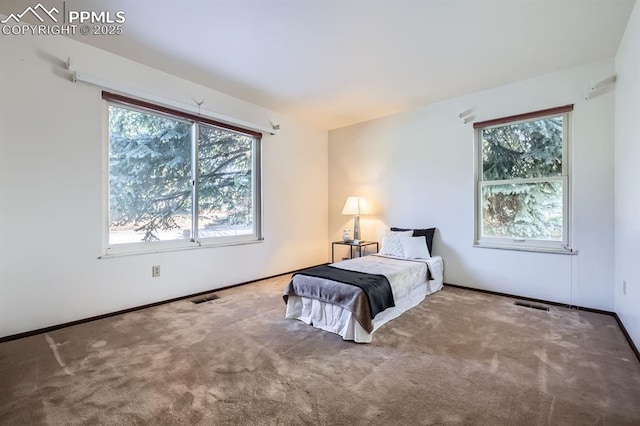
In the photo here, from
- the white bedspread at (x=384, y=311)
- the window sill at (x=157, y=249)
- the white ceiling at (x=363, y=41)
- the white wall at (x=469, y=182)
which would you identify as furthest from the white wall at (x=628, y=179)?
the window sill at (x=157, y=249)

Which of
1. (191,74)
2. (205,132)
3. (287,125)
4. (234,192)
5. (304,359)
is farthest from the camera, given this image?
(287,125)

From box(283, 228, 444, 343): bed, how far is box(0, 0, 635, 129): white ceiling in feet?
7.15

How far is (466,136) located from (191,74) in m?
3.56

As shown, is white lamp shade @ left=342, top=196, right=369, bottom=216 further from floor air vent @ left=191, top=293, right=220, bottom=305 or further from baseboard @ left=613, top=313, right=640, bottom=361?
baseboard @ left=613, top=313, right=640, bottom=361

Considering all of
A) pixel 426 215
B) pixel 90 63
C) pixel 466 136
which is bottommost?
pixel 426 215

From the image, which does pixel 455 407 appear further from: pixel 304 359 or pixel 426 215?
pixel 426 215

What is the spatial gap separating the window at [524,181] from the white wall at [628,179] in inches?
19.3

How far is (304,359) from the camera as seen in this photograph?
2.12 meters

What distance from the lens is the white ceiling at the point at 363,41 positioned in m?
2.27

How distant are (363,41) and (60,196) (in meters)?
3.11

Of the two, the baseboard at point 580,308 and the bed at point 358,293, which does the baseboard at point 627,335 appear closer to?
the baseboard at point 580,308

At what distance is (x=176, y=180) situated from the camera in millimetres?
3510

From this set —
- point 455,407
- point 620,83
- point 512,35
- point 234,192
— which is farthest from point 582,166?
point 234,192

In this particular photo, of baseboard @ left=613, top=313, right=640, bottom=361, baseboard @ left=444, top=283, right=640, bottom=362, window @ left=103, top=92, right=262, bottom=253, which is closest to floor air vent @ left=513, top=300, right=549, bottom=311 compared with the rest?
baseboard @ left=444, top=283, right=640, bottom=362
